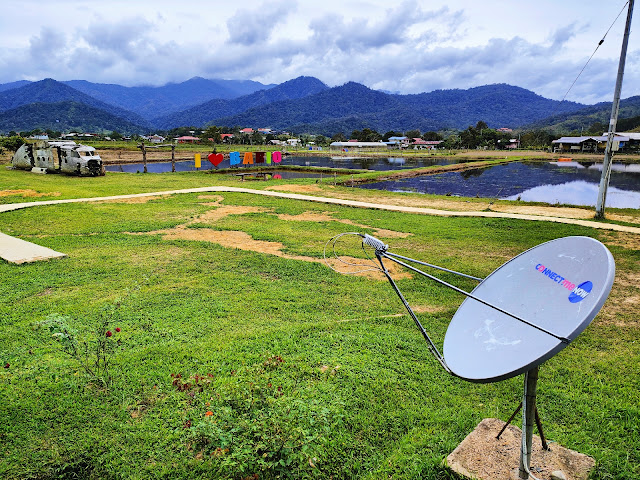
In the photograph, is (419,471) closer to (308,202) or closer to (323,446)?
(323,446)

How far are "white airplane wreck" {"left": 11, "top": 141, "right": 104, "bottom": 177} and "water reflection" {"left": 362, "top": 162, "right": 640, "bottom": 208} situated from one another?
19082 mm

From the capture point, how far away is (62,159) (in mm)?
27625

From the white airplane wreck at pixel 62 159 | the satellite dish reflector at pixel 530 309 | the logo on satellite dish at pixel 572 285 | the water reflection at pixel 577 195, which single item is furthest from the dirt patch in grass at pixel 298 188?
the logo on satellite dish at pixel 572 285

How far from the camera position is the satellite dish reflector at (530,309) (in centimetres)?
310

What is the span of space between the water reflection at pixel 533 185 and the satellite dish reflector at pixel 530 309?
22.3 m

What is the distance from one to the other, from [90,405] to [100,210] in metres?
13.5

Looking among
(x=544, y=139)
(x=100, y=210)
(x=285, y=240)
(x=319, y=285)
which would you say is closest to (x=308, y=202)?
(x=285, y=240)

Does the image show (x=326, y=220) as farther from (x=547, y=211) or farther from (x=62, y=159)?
(x=62, y=159)

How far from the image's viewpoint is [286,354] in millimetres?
5863

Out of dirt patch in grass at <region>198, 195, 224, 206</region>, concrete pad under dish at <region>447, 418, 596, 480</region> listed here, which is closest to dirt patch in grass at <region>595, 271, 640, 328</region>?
concrete pad under dish at <region>447, 418, 596, 480</region>

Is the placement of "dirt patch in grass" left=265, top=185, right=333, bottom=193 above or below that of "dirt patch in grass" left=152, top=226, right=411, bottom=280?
above

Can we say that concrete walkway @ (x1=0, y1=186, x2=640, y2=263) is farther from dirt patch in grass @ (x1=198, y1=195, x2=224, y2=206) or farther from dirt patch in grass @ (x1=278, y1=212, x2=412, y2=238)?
dirt patch in grass @ (x1=278, y1=212, x2=412, y2=238)

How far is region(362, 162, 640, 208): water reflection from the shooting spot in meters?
26.0

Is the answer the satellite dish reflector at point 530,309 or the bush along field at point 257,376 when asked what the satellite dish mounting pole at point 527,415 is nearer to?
the satellite dish reflector at point 530,309
